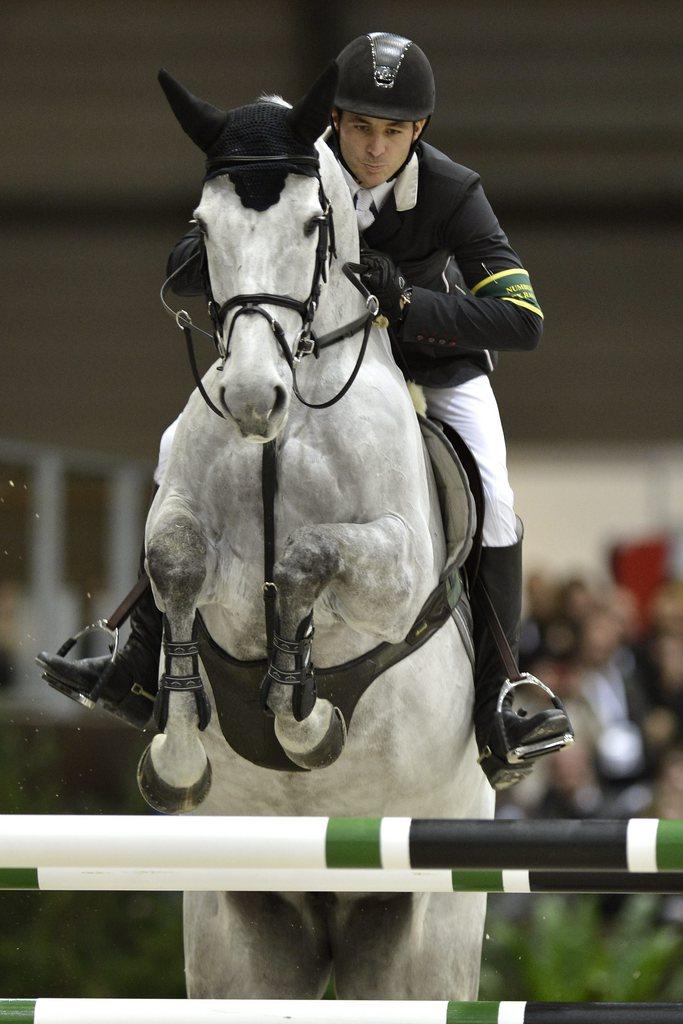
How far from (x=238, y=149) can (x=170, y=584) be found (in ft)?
3.15

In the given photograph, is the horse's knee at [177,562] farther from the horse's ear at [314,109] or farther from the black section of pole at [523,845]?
the black section of pole at [523,845]

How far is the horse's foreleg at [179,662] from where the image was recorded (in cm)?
353

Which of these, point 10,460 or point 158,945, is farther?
point 10,460

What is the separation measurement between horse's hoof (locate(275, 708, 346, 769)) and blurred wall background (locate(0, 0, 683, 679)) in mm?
3841

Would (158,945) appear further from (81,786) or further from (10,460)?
(10,460)

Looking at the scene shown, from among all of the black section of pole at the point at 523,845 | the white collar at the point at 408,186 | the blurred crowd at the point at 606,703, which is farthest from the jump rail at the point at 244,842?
the blurred crowd at the point at 606,703

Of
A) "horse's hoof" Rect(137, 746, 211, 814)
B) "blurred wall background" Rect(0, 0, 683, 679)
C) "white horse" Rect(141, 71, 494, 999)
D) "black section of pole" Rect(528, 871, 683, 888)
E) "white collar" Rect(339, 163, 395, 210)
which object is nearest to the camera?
"black section of pole" Rect(528, 871, 683, 888)

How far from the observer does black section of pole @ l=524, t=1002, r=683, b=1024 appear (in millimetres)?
2709

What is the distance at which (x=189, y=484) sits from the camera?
3.69 meters

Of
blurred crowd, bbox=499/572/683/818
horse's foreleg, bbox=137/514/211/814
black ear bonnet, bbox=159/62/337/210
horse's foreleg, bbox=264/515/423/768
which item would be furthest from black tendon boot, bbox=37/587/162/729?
blurred crowd, bbox=499/572/683/818

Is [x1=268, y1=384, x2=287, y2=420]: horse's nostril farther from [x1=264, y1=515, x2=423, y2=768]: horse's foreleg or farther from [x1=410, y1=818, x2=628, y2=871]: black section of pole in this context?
[x1=410, y1=818, x2=628, y2=871]: black section of pole

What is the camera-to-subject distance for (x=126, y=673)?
403 centimetres

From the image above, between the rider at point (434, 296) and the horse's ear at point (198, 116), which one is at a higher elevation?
the horse's ear at point (198, 116)

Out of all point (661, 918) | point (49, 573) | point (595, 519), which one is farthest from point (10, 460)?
point (595, 519)
